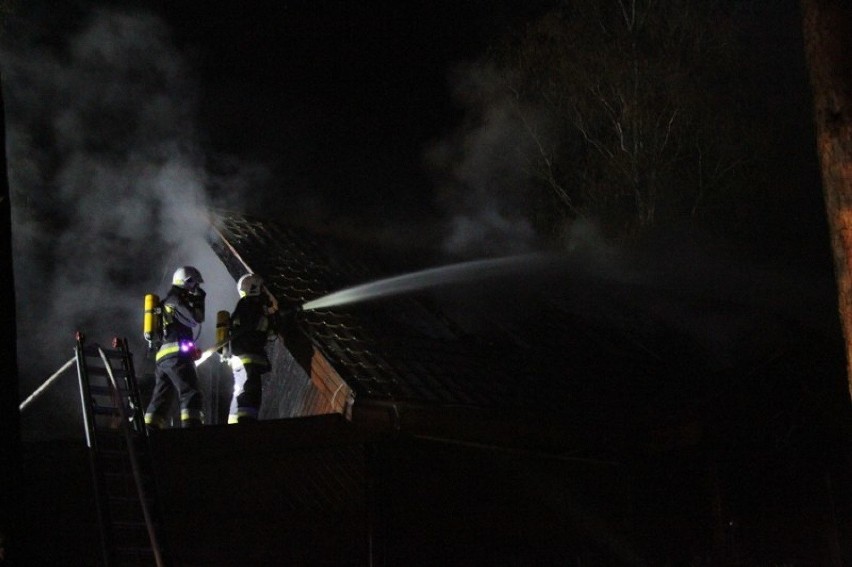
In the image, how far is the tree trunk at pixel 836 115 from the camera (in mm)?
4840

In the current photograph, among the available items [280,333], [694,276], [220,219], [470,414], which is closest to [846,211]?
[470,414]

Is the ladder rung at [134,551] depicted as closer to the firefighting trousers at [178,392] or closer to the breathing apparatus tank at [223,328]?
the firefighting trousers at [178,392]

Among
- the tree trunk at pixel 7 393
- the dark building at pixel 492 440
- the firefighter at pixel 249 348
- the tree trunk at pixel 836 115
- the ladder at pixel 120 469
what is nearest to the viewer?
the tree trunk at pixel 7 393

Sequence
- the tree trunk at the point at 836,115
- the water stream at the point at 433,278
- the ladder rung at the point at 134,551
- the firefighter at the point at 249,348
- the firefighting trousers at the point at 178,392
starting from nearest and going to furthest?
the tree trunk at the point at 836,115, the ladder rung at the point at 134,551, the firefighting trousers at the point at 178,392, the firefighter at the point at 249,348, the water stream at the point at 433,278

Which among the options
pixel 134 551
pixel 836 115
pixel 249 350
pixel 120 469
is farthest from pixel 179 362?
pixel 836 115

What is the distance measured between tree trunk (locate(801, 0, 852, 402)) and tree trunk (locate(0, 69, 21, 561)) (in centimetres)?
423

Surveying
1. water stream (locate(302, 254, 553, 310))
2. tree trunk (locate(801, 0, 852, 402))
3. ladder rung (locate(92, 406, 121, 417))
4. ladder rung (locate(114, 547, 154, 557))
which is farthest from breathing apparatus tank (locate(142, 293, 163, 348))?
tree trunk (locate(801, 0, 852, 402))

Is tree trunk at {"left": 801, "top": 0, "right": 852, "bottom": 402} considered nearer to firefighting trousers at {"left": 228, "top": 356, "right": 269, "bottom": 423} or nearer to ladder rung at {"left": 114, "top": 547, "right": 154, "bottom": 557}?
ladder rung at {"left": 114, "top": 547, "right": 154, "bottom": 557}

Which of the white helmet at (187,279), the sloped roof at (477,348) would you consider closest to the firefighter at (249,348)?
the sloped roof at (477,348)

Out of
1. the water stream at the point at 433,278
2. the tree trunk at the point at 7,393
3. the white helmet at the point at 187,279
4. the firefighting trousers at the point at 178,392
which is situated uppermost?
the water stream at the point at 433,278

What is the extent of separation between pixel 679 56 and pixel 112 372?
41.8 ft

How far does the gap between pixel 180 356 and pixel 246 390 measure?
0.76 m

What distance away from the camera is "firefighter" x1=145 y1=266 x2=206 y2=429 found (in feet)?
26.5

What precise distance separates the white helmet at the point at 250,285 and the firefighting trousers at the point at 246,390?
66 centimetres
